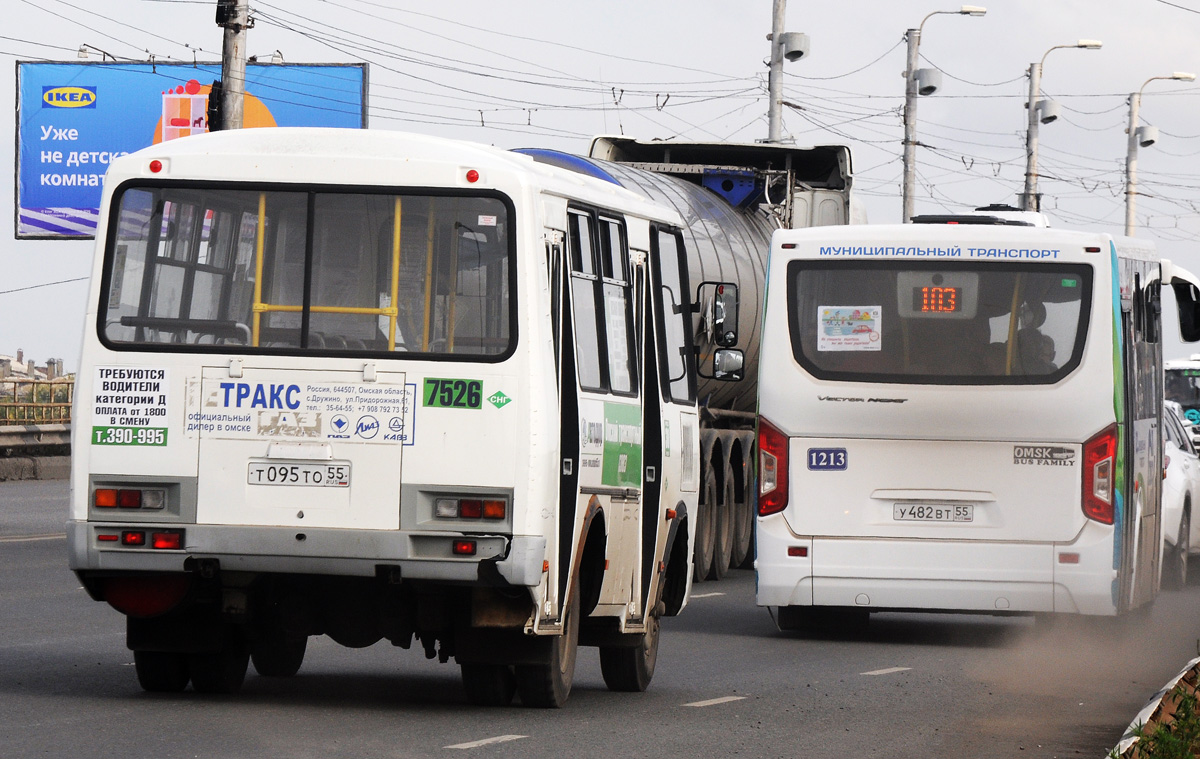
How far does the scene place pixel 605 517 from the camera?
36.9 feet

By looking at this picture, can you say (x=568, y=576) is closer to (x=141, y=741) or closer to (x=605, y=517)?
(x=605, y=517)

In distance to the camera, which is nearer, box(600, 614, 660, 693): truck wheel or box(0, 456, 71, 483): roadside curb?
box(600, 614, 660, 693): truck wheel

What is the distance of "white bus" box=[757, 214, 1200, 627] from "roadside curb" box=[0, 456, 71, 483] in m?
21.8

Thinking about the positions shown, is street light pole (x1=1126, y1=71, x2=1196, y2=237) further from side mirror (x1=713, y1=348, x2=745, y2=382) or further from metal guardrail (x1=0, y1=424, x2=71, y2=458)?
side mirror (x1=713, y1=348, x2=745, y2=382)

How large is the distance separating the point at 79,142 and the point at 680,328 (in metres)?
34.4

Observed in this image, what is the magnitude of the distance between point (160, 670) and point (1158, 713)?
464cm

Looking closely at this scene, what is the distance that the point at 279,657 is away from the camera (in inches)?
468

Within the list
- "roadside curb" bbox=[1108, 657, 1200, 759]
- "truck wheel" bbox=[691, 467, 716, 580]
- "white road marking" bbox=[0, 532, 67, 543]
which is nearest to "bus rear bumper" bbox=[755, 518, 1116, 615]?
"roadside curb" bbox=[1108, 657, 1200, 759]

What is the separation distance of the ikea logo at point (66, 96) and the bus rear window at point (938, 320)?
32.7m

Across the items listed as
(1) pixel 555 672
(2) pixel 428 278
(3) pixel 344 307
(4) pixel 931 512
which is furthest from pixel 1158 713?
(4) pixel 931 512

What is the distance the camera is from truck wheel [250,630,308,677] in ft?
38.4

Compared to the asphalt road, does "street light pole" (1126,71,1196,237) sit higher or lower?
higher

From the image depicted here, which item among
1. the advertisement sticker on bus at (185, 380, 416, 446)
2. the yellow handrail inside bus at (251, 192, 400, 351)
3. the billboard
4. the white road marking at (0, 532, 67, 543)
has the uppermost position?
the billboard

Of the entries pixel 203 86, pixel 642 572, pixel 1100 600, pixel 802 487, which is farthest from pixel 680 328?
pixel 203 86
